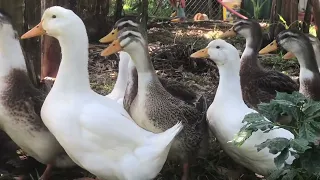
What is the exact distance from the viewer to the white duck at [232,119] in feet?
11.2

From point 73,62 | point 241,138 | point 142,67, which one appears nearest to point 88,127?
point 73,62

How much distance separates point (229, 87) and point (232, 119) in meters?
0.28

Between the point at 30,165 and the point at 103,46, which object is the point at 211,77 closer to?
the point at 103,46

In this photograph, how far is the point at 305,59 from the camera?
4.64 meters

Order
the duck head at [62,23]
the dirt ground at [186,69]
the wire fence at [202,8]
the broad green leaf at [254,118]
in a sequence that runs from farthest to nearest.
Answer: the wire fence at [202,8]
the dirt ground at [186,69]
the duck head at [62,23]
the broad green leaf at [254,118]

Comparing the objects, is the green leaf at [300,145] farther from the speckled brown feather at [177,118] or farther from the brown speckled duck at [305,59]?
the brown speckled duck at [305,59]

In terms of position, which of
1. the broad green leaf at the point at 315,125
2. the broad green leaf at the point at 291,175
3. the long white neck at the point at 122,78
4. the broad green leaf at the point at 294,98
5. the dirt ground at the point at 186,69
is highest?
the broad green leaf at the point at 294,98

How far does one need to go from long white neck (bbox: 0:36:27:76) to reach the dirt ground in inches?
30.1

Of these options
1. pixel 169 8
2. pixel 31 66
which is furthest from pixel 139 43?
pixel 169 8

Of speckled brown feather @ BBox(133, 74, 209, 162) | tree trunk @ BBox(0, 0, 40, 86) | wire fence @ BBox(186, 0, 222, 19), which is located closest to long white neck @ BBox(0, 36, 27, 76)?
tree trunk @ BBox(0, 0, 40, 86)

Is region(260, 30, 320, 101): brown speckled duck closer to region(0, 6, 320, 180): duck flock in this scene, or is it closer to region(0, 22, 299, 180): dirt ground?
region(0, 22, 299, 180): dirt ground

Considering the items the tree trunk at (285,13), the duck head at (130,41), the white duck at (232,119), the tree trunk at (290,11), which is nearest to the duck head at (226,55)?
the white duck at (232,119)

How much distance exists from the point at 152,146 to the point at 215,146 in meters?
1.10

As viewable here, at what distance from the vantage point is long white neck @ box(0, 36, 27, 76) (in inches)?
140
